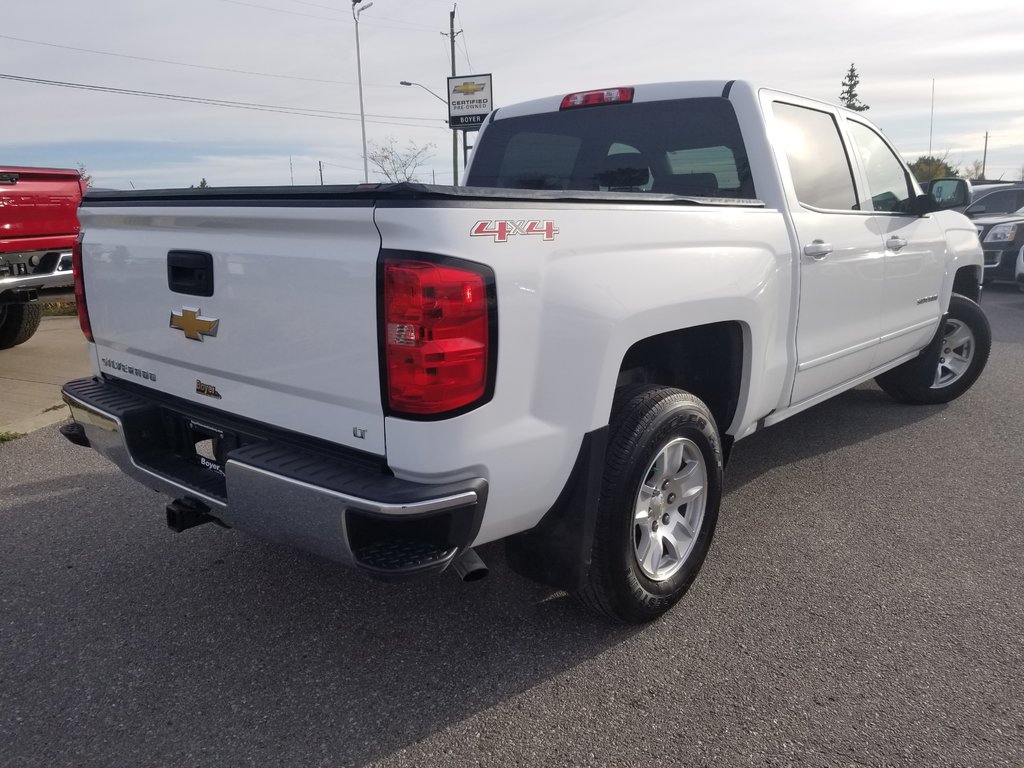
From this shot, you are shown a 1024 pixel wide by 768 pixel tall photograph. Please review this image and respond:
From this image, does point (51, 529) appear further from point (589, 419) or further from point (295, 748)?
point (589, 419)

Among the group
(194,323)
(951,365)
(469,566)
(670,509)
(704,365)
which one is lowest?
(951,365)

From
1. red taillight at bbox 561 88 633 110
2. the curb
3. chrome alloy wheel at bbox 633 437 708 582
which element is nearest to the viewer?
chrome alloy wheel at bbox 633 437 708 582

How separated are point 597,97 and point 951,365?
3.63m

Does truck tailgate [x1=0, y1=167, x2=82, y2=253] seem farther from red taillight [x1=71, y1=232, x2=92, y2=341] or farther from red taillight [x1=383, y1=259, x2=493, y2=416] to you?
red taillight [x1=383, y1=259, x2=493, y2=416]

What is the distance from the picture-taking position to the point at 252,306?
8.15ft

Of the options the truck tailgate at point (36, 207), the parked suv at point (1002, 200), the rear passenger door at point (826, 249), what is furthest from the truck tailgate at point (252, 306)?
the parked suv at point (1002, 200)

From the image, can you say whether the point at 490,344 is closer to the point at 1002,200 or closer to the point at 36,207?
the point at 36,207

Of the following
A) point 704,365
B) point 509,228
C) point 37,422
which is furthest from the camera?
point 37,422

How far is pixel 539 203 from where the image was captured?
2.34 metres

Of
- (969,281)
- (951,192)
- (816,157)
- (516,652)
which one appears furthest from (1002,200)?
(516,652)

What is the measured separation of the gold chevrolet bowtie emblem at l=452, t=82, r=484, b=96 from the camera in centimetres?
3198

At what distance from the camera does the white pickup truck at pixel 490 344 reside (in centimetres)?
218

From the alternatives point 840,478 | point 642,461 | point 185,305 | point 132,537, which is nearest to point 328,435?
point 185,305

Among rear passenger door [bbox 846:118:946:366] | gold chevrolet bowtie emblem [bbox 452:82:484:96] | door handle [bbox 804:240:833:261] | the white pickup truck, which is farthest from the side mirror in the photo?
gold chevrolet bowtie emblem [bbox 452:82:484:96]
